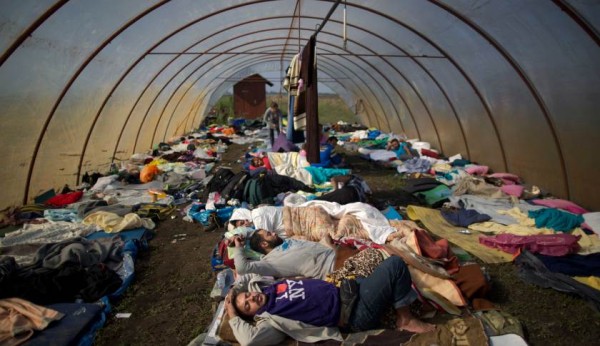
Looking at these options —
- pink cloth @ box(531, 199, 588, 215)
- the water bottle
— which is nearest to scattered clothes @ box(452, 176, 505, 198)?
pink cloth @ box(531, 199, 588, 215)

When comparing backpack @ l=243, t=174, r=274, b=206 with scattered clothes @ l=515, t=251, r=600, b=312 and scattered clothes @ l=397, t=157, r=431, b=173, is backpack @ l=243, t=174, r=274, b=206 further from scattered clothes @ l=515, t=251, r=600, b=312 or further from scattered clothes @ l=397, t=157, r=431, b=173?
scattered clothes @ l=397, t=157, r=431, b=173

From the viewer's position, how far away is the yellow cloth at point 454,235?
5.24m

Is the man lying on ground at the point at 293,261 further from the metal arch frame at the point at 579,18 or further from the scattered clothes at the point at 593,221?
the metal arch frame at the point at 579,18

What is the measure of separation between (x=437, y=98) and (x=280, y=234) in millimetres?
8735

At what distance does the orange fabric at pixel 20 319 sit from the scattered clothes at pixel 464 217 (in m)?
5.96

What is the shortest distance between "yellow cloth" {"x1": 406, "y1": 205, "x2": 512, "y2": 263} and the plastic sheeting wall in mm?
2729

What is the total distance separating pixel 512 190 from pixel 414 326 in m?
5.63

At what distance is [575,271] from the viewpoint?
466cm

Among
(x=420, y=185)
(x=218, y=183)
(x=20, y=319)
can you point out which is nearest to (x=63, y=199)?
(x=218, y=183)

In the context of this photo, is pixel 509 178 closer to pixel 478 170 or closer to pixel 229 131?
pixel 478 170

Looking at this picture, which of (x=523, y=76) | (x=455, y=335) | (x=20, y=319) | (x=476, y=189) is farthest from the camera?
(x=476, y=189)

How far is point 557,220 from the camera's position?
608 centimetres

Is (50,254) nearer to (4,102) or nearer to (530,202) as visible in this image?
(4,102)

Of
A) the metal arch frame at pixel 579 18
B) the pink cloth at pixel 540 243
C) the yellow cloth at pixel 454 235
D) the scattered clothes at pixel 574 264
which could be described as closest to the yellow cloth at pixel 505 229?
the yellow cloth at pixel 454 235
